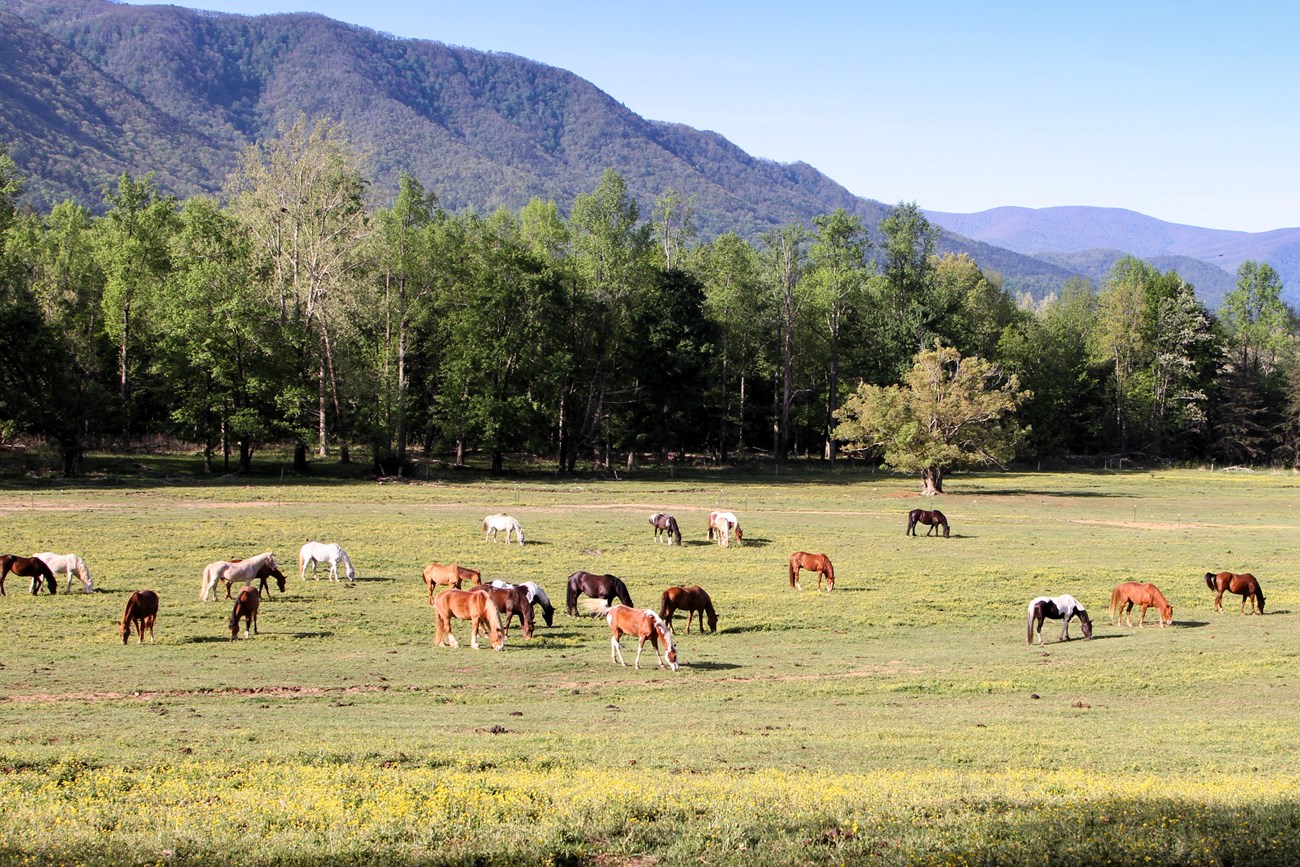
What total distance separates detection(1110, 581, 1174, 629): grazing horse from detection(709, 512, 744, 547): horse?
48.1 feet

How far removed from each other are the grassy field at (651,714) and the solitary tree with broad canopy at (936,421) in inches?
962

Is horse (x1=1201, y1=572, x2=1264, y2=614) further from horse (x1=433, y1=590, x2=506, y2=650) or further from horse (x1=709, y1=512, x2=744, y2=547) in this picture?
horse (x1=433, y1=590, x2=506, y2=650)

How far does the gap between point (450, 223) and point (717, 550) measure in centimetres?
4663

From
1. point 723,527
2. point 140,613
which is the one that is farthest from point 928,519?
point 140,613

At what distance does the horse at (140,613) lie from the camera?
850 inches

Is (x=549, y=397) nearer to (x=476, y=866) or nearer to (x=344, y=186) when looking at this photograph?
(x=344, y=186)

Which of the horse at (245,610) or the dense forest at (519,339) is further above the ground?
the dense forest at (519,339)

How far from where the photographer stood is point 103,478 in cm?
5697

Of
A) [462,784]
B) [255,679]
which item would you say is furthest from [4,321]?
[462,784]

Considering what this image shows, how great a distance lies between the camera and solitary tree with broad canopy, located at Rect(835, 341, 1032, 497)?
66250mm

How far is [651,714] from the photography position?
17.1 meters

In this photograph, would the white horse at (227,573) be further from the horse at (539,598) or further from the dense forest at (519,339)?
the dense forest at (519,339)

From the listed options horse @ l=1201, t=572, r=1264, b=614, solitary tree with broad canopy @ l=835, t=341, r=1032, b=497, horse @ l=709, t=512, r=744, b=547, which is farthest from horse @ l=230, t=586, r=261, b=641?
solitary tree with broad canopy @ l=835, t=341, r=1032, b=497

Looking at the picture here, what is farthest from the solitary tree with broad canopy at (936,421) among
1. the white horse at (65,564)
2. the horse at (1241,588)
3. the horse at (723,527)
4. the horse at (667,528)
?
the white horse at (65,564)
